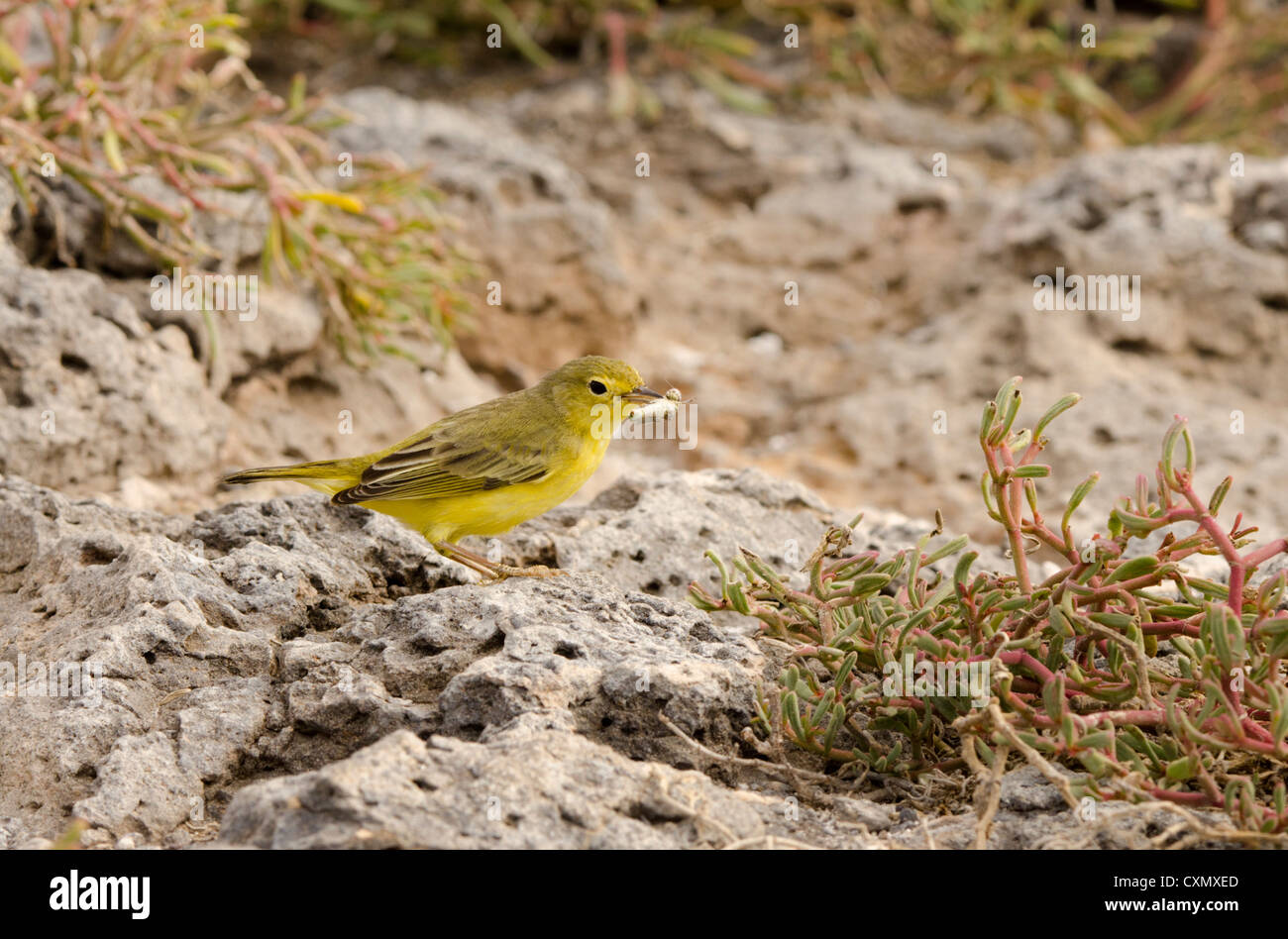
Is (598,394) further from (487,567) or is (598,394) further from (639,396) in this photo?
(487,567)

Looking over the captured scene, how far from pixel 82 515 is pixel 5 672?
0.82 metres

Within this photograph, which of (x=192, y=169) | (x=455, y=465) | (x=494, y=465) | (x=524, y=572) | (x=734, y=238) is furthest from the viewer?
(x=734, y=238)

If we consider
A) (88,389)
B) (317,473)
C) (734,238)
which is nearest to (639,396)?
(317,473)

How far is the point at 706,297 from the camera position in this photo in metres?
8.69

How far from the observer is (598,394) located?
196 inches

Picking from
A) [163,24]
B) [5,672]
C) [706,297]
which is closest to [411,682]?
[5,672]

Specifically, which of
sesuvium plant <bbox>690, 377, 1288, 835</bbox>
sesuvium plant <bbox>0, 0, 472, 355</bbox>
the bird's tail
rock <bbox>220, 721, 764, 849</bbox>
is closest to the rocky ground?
rock <bbox>220, 721, 764, 849</bbox>

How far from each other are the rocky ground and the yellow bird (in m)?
0.19

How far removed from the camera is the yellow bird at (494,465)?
4.67m

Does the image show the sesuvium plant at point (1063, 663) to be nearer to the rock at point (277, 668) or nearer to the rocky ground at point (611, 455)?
the rocky ground at point (611, 455)

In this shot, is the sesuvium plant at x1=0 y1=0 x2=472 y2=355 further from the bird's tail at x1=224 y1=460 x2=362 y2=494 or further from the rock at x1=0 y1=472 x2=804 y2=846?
the rock at x1=0 y1=472 x2=804 y2=846

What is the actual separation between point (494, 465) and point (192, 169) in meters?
2.49

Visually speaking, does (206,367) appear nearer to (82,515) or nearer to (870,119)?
(82,515)

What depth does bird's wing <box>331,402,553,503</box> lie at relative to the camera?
15.4 feet
